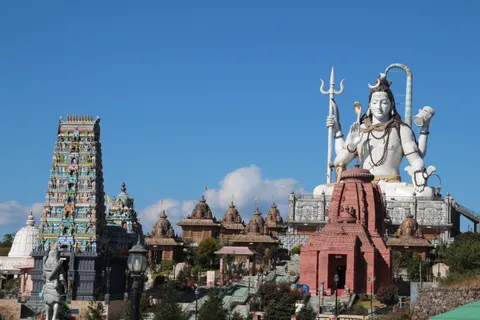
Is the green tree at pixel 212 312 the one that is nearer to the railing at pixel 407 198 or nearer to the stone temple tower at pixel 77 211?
the stone temple tower at pixel 77 211

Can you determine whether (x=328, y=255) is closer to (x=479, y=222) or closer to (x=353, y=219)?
(x=353, y=219)

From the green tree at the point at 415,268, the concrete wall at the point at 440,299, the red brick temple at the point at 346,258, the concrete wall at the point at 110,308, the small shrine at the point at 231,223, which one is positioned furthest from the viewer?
the small shrine at the point at 231,223

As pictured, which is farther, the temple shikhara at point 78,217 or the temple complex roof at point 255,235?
the temple complex roof at point 255,235

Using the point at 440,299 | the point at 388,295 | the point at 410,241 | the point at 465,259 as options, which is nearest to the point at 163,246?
the point at 410,241

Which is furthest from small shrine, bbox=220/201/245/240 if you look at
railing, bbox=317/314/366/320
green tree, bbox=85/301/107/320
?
railing, bbox=317/314/366/320

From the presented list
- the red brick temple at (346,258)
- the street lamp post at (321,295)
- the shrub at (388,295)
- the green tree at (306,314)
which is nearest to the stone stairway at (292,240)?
the red brick temple at (346,258)

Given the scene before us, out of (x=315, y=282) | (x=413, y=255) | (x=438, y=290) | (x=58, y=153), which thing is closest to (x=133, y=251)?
(x=438, y=290)

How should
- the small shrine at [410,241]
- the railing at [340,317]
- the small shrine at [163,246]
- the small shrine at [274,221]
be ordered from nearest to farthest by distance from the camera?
the railing at [340,317]
the small shrine at [410,241]
the small shrine at [163,246]
the small shrine at [274,221]

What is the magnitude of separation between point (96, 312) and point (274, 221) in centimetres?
5469

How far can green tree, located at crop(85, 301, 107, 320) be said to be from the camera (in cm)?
4184

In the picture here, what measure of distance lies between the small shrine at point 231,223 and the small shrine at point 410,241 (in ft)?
69.4

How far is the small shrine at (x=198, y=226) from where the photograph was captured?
278 ft

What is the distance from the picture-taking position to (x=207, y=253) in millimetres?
68062

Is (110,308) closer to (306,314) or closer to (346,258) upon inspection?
(346,258)
